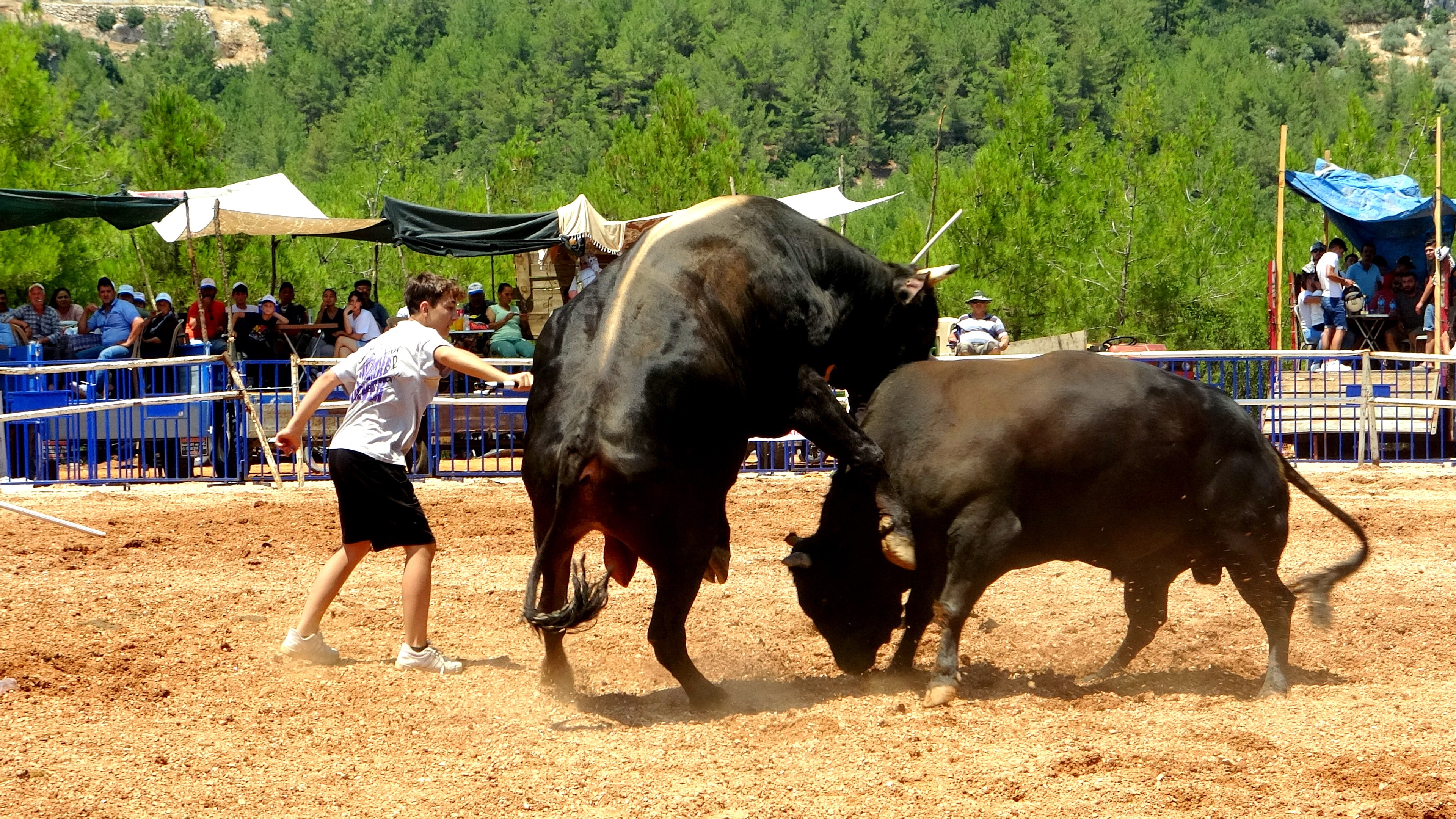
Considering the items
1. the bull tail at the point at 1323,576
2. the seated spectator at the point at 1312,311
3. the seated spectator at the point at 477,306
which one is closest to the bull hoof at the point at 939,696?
the bull tail at the point at 1323,576

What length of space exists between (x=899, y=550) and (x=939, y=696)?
58cm

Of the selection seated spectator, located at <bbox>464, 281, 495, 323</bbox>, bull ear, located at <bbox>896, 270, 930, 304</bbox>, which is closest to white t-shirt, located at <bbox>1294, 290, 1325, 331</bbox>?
seated spectator, located at <bbox>464, 281, 495, 323</bbox>

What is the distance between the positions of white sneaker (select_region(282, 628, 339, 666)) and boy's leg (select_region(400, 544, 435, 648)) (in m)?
0.39

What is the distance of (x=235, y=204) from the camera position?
15789 millimetres

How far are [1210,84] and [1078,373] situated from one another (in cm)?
7332

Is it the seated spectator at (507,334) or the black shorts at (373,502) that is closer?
the black shorts at (373,502)

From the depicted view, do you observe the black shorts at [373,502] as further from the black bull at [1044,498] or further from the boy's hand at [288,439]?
the black bull at [1044,498]

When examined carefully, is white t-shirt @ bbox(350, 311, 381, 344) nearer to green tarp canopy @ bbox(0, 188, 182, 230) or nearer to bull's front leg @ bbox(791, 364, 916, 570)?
green tarp canopy @ bbox(0, 188, 182, 230)

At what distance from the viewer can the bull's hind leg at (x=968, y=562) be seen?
5.65 m

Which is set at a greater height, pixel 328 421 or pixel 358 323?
pixel 358 323

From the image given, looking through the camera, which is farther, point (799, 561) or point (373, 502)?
point (373, 502)

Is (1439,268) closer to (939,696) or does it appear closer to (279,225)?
(939,696)

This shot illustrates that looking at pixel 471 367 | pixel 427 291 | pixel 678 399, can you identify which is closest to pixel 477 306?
pixel 427 291

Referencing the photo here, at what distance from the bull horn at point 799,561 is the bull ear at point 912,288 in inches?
48.2
